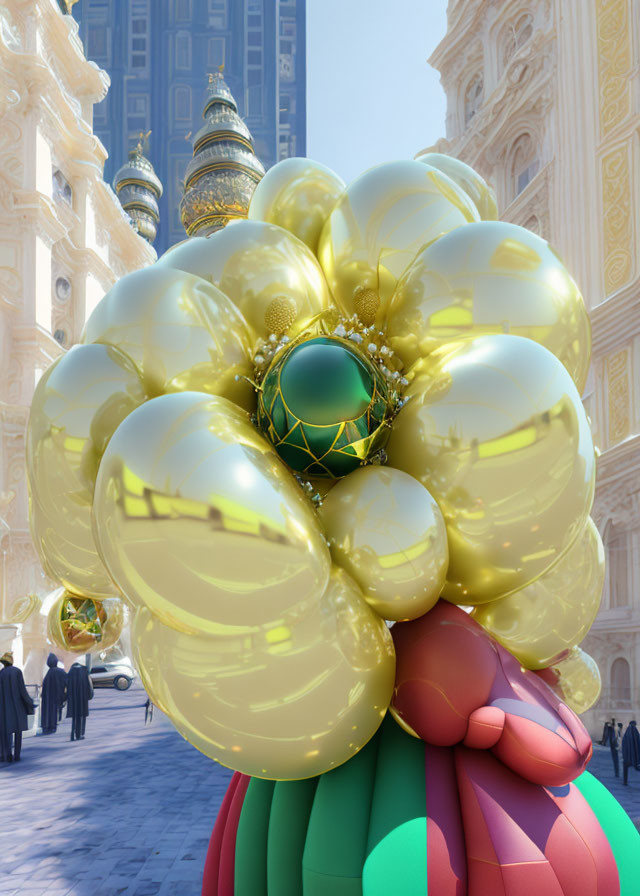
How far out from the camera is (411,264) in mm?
1963

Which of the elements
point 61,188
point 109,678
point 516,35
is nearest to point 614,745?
point 516,35

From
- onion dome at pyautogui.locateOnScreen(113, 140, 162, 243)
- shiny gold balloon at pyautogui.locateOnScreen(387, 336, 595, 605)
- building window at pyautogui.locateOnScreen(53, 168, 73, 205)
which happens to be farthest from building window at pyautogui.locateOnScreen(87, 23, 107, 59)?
shiny gold balloon at pyautogui.locateOnScreen(387, 336, 595, 605)

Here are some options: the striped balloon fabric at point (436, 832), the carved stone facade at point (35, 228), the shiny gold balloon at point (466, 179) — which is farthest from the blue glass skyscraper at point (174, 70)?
the striped balloon fabric at point (436, 832)

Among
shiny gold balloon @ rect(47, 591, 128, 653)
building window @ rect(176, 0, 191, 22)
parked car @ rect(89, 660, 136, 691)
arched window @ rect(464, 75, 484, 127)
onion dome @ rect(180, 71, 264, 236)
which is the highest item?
building window @ rect(176, 0, 191, 22)

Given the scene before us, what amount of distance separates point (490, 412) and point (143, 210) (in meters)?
33.6

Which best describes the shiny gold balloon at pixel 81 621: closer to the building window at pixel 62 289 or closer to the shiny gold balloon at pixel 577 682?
the shiny gold balloon at pixel 577 682

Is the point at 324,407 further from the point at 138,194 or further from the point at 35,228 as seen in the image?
the point at 138,194

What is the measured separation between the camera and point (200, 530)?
4.73ft

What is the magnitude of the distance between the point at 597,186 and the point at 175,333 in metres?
10.5

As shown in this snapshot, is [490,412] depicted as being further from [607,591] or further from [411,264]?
[607,591]

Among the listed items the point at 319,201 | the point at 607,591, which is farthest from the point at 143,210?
the point at 319,201

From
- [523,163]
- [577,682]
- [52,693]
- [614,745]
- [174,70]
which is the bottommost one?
[52,693]

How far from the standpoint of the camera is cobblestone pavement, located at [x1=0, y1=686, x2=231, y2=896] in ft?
15.1

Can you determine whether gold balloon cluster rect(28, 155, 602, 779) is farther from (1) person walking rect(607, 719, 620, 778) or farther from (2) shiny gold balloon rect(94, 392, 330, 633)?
(1) person walking rect(607, 719, 620, 778)
